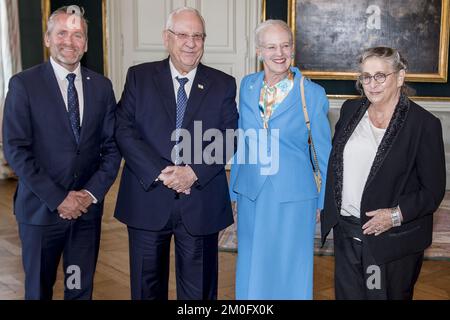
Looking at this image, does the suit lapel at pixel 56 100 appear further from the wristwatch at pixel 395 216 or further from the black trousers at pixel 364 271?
the wristwatch at pixel 395 216

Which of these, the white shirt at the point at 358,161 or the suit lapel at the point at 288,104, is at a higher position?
the suit lapel at the point at 288,104

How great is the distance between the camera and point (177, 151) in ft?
8.24

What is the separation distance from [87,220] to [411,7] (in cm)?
562

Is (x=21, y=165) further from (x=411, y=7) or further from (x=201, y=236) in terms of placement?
(x=411, y=7)

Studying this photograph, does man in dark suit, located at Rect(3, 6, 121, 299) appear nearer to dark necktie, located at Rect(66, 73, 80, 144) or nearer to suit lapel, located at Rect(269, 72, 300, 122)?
dark necktie, located at Rect(66, 73, 80, 144)

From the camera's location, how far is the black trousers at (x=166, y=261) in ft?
8.35

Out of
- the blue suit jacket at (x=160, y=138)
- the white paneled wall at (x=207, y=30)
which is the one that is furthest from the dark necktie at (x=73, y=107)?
the white paneled wall at (x=207, y=30)

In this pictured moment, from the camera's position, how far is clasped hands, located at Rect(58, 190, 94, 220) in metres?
2.45

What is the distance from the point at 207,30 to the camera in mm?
7539

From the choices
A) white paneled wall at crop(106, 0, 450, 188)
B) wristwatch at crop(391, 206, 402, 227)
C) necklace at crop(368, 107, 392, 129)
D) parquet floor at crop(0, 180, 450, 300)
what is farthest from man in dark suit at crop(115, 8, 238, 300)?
white paneled wall at crop(106, 0, 450, 188)

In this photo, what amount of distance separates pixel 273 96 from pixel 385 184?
689 millimetres

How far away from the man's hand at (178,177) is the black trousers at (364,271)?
0.65 meters
